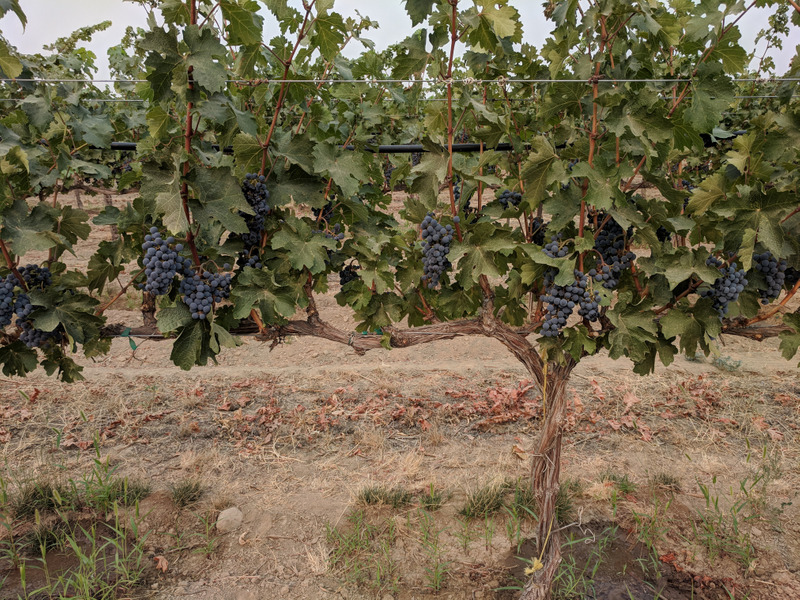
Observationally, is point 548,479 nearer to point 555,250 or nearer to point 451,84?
point 555,250

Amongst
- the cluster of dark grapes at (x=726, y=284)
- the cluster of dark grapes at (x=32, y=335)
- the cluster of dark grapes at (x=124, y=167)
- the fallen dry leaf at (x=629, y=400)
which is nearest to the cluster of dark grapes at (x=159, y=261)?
the cluster of dark grapes at (x=124, y=167)

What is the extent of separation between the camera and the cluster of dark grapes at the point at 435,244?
2.41 metres

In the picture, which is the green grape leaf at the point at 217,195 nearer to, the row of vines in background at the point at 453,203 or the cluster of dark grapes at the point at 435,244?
the row of vines in background at the point at 453,203

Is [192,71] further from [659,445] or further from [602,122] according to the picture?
[659,445]

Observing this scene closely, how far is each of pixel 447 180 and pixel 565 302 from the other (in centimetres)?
69

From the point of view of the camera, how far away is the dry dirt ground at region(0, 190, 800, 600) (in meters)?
3.22

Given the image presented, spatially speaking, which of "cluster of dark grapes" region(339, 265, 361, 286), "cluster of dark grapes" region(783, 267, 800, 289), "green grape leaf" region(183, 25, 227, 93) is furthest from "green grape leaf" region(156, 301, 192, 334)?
"cluster of dark grapes" region(783, 267, 800, 289)

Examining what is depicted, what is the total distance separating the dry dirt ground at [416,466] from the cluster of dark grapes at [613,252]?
1.44 m

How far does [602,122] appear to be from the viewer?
6.99ft

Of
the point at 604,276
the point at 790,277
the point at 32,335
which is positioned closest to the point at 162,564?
the point at 32,335

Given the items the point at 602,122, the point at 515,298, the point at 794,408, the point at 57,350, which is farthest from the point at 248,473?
the point at 794,408

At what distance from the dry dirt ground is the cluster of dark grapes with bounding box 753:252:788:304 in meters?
1.51

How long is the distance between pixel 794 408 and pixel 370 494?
13.0 ft

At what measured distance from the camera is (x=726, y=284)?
2330mm
